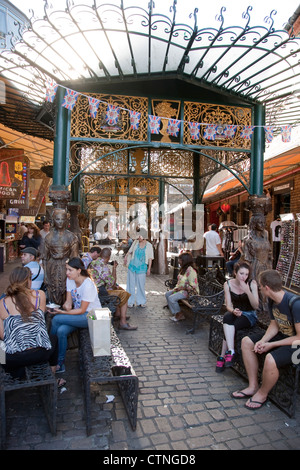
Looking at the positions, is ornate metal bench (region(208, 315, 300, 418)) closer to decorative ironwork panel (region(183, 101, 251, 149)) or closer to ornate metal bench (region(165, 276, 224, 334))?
ornate metal bench (region(165, 276, 224, 334))

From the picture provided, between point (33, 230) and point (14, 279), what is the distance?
7.38m

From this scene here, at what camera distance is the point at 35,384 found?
9.52 ft

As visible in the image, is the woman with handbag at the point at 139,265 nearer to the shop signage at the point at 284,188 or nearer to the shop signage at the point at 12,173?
the shop signage at the point at 12,173

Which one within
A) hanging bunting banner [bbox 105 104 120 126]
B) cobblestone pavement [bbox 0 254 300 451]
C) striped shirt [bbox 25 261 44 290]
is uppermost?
hanging bunting banner [bbox 105 104 120 126]

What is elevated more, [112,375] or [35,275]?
[35,275]

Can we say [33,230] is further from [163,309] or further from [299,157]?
[299,157]

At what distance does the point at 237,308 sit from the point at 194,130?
3.94 metres

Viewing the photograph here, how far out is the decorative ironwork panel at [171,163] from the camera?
1047 centimetres

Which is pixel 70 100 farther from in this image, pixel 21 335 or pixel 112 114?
pixel 21 335

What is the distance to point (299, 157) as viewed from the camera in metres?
8.84

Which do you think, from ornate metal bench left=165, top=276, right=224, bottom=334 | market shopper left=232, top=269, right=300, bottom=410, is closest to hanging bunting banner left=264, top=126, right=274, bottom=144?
ornate metal bench left=165, top=276, right=224, bottom=334

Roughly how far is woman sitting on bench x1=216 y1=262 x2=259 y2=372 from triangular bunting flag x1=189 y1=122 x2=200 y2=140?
339 cm

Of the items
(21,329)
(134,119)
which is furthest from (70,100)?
(21,329)

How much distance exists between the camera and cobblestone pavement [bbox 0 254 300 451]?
2889 millimetres
